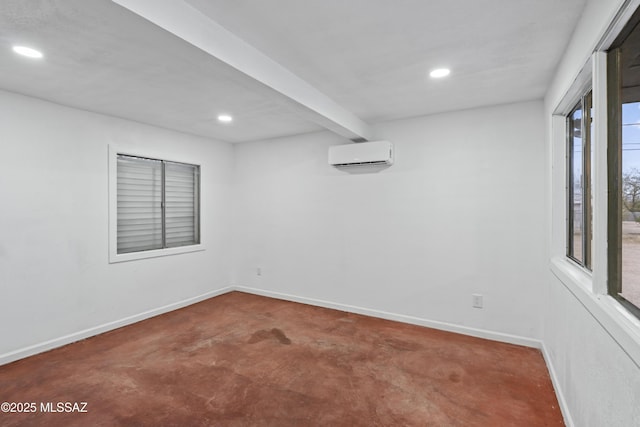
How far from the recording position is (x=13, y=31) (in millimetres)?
1850

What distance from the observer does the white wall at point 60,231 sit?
2879 millimetres

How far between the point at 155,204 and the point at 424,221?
11.4 ft

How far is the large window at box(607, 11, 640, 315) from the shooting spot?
4.20ft

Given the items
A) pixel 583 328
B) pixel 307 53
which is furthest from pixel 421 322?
pixel 307 53

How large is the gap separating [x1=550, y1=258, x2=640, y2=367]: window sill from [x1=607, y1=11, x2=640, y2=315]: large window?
0.05 metres

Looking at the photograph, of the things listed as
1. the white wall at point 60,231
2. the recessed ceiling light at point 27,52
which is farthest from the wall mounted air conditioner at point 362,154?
the recessed ceiling light at point 27,52

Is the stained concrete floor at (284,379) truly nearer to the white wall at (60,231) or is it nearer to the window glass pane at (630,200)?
the white wall at (60,231)

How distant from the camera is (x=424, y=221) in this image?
144 inches

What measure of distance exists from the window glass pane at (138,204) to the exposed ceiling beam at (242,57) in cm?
242

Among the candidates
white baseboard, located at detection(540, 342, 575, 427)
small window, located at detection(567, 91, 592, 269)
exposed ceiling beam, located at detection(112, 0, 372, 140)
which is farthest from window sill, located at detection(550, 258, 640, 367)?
exposed ceiling beam, located at detection(112, 0, 372, 140)

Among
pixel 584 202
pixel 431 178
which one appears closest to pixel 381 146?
pixel 431 178

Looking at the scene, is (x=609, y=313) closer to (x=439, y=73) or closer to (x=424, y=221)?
(x=439, y=73)

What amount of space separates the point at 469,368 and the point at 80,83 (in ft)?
13.4

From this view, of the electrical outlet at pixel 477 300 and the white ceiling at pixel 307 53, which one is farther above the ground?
the white ceiling at pixel 307 53
